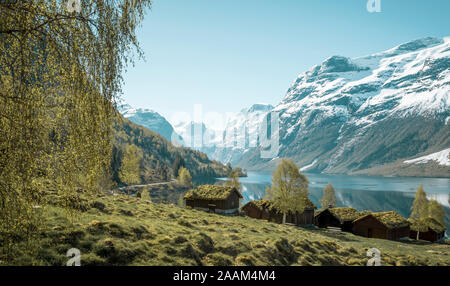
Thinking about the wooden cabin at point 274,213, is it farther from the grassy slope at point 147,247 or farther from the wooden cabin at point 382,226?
the grassy slope at point 147,247

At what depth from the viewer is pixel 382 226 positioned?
59469 millimetres

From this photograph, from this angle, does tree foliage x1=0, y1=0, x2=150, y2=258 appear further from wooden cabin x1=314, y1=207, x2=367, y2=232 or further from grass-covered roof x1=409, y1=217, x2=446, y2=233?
grass-covered roof x1=409, y1=217, x2=446, y2=233

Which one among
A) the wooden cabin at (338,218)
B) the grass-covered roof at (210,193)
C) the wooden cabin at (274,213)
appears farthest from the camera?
the wooden cabin at (338,218)

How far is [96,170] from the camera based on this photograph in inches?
386

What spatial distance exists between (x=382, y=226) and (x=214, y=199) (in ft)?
107

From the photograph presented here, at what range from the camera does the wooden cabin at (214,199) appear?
63406 mm

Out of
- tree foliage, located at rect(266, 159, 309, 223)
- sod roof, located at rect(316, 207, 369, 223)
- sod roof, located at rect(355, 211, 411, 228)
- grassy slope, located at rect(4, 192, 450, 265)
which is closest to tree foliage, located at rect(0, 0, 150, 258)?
grassy slope, located at rect(4, 192, 450, 265)

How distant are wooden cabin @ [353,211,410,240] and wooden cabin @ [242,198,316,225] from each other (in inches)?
377

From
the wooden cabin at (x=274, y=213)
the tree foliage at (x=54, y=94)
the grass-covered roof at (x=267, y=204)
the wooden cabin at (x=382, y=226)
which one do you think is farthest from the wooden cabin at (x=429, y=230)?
the tree foliage at (x=54, y=94)

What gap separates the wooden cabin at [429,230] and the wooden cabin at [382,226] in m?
6.53

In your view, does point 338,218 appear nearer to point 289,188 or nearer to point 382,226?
point 382,226

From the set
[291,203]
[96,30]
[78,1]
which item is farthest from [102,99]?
[291,203]

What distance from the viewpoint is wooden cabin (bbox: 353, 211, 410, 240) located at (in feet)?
193
